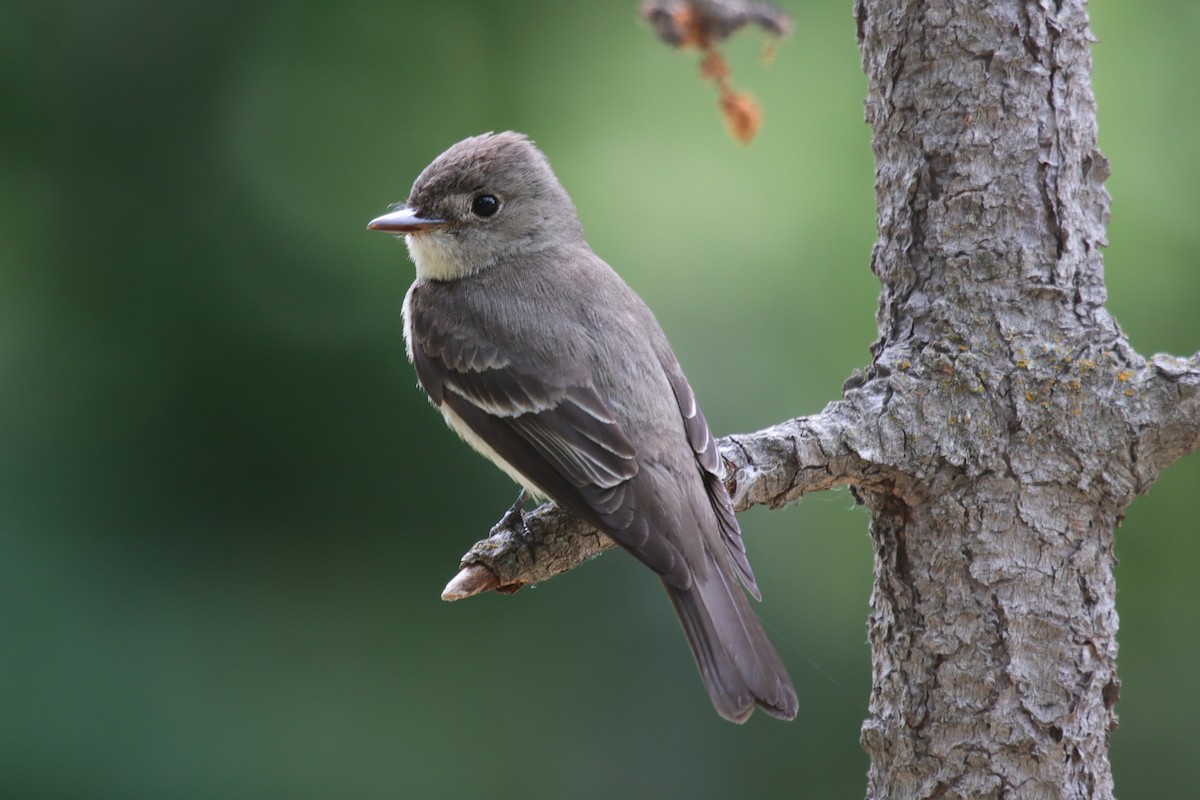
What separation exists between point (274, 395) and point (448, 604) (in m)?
1.09

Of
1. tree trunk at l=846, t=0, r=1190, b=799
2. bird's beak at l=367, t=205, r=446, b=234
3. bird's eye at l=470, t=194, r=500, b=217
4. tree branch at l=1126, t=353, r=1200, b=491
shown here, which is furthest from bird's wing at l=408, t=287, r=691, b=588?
tree branch at l=1126, t=353, r=1200, b=491

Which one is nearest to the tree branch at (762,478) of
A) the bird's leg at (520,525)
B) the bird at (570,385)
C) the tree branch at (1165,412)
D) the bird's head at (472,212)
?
the bird's leg at (520,525)

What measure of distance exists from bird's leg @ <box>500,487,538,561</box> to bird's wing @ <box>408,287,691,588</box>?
10 cm

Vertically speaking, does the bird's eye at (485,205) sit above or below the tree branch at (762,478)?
above

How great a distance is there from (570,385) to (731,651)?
93cm

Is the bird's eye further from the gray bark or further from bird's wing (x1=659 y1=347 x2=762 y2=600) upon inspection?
the gray bark

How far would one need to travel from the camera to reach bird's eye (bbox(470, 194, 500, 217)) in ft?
14.6

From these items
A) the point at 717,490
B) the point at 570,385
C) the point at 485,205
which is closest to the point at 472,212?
the point at 485,205

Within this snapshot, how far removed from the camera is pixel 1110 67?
16.5 feet

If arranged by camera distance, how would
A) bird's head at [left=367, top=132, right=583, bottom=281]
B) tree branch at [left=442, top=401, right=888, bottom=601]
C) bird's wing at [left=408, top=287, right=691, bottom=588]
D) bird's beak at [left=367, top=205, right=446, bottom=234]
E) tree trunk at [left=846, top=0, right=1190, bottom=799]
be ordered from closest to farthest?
tree trunk at [left=846, top=0, right=1190, bottom=799], tree branch at [left=442, top=401, right=888, bottom=601], bird's wing at [left=408, top=287, right=691, bottom=588], bird's beak at [left=367, top=205, right=446, bottom=234], bird's head at [left=367, top=132, right=583, bottom=281]

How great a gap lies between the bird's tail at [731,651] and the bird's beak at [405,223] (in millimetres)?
1581

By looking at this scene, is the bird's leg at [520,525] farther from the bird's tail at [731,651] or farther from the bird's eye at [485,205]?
the bird's eye at [485,205]

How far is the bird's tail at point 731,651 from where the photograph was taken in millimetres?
3219

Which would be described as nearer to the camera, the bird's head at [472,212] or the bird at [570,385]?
the bird at [570,385]
